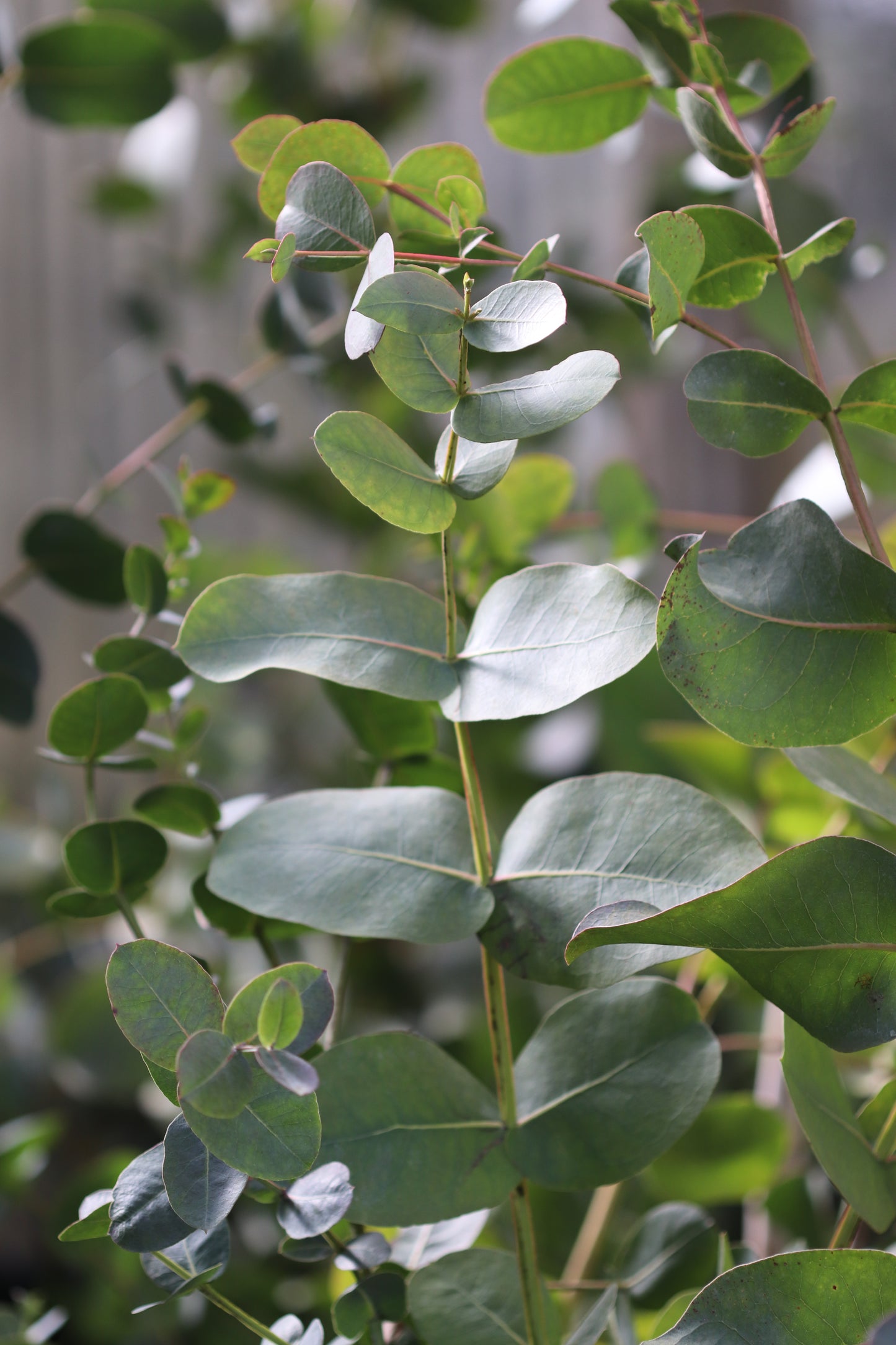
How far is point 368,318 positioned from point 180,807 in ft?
0.48

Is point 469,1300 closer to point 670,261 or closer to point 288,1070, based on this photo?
point 288,1070

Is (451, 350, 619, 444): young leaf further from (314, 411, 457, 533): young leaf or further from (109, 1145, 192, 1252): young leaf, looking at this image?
(109, 1145, 192, 1252): young leaf

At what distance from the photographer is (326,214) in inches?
8.7

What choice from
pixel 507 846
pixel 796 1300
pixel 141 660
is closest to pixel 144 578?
pixel 141 660

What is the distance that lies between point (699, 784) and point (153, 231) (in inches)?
44.5

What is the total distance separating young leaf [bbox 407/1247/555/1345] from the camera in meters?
0.24

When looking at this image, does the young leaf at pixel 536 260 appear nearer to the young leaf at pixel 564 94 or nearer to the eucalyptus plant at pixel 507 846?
the eucalyptus plant at pixel 507 846

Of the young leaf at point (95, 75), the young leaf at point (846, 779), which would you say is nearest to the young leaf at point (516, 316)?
the young leaf at point (846, 779)

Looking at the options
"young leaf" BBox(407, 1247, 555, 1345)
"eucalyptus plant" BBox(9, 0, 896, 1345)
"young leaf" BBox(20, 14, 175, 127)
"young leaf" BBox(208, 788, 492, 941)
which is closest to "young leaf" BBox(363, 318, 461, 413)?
"eucalyptus plant" BBox(9, 0, 896, 1345)

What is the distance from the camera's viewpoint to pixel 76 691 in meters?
0.27

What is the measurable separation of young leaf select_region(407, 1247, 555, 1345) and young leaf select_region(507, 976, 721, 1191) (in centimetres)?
3

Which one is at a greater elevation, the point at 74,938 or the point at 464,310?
the point at 464,310

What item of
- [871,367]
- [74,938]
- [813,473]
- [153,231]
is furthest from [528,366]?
[153,231]

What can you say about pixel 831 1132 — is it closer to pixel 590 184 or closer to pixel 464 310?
pixel 464 310
